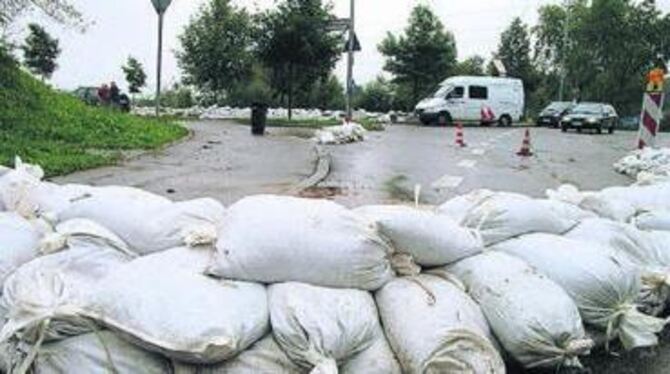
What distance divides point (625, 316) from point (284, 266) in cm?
145

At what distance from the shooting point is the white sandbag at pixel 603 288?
3.59m

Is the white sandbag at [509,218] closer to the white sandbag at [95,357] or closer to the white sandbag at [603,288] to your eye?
the white sandbag at [603,288]

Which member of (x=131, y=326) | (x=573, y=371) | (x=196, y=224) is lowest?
(x=573, y=371)

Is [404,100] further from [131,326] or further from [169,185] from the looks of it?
[131,326]

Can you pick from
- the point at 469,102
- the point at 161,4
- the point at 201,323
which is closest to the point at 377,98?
the point at 469,102

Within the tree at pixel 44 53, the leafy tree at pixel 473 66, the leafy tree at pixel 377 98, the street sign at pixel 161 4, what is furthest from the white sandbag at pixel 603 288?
the leafy tree at pixel 473 66

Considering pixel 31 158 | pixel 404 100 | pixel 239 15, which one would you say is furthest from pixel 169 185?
pixel 404 100

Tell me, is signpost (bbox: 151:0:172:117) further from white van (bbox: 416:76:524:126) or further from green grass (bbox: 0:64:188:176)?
white van (bbox: 416:76:524:126)

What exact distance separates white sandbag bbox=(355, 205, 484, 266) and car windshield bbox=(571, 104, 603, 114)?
32.8 metres

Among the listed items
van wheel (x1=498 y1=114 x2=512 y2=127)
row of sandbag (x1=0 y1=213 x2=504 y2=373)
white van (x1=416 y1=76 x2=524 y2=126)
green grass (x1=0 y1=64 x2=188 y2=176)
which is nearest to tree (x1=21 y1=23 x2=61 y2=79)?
white van (x1=416 y1=76 x2=524 y2=126)

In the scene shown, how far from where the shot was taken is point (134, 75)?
4125cm

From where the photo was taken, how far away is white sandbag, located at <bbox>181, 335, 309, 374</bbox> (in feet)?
9.40

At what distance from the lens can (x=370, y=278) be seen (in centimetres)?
330

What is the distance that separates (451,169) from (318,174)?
2.99m
